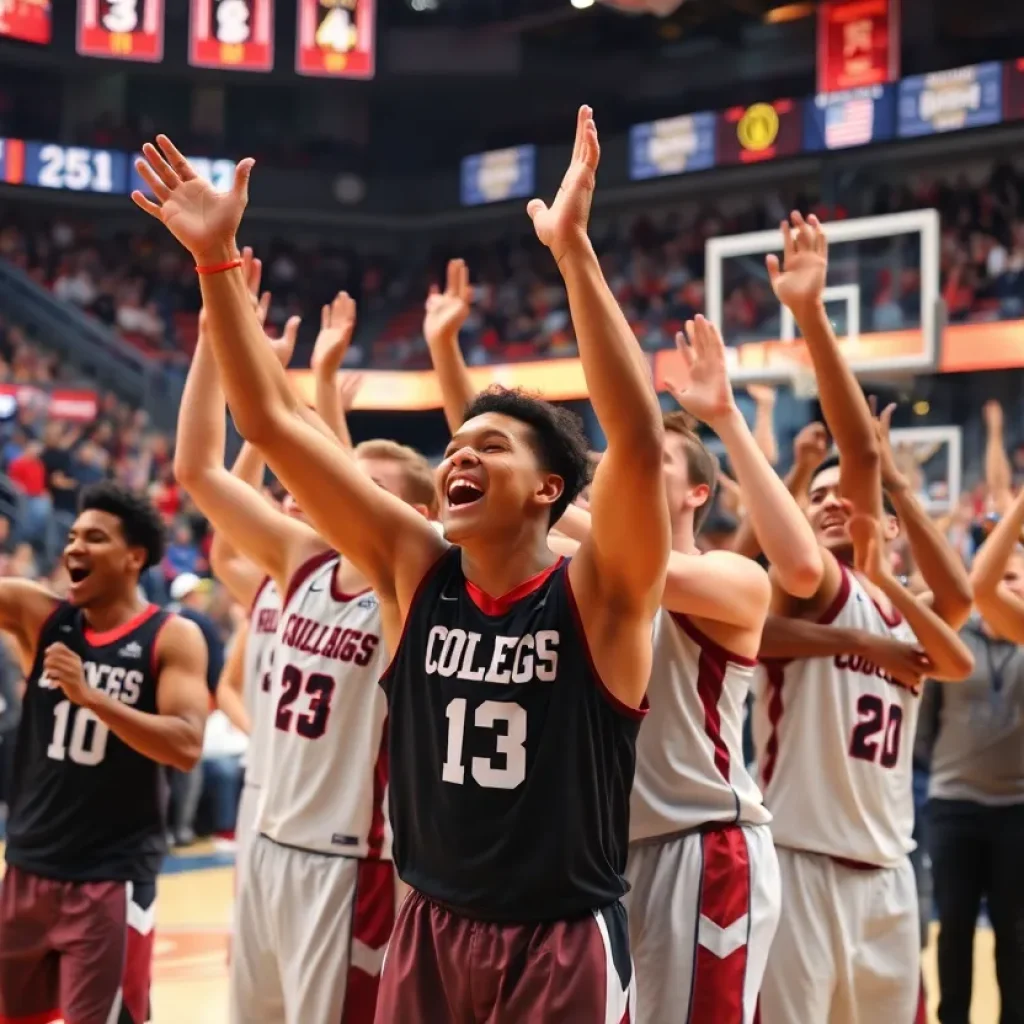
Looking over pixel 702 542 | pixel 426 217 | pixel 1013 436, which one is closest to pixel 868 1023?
pixel 702 542

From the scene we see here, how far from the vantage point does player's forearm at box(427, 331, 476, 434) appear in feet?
15.0

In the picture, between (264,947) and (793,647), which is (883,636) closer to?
(793,647)

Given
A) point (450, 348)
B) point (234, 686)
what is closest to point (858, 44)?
point (234, 686)

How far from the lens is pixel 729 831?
3.75m

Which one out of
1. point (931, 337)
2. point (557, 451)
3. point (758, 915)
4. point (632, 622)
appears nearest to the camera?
point (632, 622)

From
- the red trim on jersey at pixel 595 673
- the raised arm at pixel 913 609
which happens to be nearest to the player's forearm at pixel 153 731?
the red trim on jersey at pixel 595 673

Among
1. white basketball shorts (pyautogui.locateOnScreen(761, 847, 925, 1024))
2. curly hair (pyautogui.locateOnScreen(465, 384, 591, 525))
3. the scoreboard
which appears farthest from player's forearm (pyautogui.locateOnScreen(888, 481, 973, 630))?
the scoreboard

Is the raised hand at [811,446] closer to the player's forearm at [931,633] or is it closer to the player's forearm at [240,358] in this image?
the player's forearm at [931,633]

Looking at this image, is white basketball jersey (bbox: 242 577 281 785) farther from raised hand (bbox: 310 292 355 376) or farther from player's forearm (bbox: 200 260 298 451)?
player's forearm (bbox: 200 260 298 451)

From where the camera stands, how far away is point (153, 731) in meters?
4.43

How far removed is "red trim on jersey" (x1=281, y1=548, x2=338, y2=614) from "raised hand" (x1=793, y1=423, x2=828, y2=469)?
1711mm

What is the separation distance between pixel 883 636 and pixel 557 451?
176cm

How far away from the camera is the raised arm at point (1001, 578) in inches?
205

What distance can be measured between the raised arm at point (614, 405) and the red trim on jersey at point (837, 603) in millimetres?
1731
